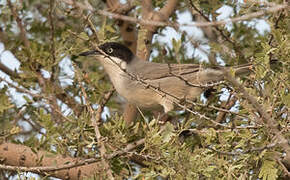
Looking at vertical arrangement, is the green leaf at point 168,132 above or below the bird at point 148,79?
below

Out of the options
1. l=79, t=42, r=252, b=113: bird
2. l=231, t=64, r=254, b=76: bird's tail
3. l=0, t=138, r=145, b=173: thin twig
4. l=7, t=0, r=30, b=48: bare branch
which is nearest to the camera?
l=0, t=138, r=145, b=173: thin twig

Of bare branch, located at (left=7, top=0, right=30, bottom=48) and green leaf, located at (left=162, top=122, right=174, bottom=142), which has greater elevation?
bare branch, located at (left=7, top=0, right=30, bottom=48)

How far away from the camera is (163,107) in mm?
5250

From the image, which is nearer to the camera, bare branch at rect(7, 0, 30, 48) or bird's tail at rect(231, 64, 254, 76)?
bird's tail at rect(231, 64, 254, 76)

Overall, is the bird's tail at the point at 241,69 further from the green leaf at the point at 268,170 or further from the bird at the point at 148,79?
the green leaf at the point at 268,170

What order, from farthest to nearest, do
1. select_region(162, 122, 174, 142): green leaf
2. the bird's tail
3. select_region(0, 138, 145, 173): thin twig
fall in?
the bird's tail, select_region(0, 138, 145, 173): thin twig, select_region(162, 122, 174, 142): green leaf

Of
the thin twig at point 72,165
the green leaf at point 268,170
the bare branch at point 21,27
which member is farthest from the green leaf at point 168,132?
the bare branch at point 21,27

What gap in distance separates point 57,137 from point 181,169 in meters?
0.94

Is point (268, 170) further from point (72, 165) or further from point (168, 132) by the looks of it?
point (72, 165)

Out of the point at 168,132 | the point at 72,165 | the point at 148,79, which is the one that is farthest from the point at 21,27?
the point at 168,132

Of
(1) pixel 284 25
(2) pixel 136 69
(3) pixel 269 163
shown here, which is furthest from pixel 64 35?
(3) pixel 269 163

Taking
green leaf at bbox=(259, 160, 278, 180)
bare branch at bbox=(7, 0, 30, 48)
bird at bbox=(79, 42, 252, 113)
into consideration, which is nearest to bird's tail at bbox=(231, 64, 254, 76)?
bird at bbox=(79, 42, 252, 113)

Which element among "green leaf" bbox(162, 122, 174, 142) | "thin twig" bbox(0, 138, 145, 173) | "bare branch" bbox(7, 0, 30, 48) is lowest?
"thin twig" bbox(0, 138, 145, 173)

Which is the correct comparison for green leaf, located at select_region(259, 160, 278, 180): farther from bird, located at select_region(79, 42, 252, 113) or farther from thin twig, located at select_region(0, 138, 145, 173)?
bird, located at select_region(79, 42, 252, 113)
